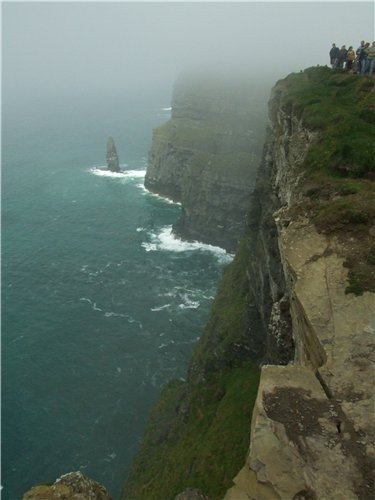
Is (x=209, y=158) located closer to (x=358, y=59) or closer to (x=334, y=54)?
(x=334, y=54)

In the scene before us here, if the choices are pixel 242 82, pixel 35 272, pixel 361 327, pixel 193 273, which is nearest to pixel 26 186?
pixel 35 272

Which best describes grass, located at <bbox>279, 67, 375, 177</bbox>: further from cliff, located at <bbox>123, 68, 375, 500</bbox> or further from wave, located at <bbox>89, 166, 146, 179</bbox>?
wave, located at <bbox>89, 166, 146, 179</bbox>

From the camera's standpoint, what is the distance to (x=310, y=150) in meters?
31.1

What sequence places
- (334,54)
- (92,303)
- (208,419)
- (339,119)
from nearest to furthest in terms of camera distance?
(339,119), (208,419), (334,54), (92,303)

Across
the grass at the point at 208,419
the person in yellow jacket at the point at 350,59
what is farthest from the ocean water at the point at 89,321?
the person in yellow jacket at the point at 350,59

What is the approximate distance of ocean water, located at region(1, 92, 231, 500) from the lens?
5606cm

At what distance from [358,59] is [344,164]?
23810 millimetres

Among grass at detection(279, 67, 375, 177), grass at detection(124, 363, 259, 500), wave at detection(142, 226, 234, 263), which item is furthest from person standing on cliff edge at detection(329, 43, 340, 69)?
wave at detection(142, 226, 234, 263)

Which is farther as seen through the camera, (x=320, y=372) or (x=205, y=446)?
(x=205, y=446)

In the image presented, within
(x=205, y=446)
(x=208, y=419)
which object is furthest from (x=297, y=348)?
(x=208, y=419)

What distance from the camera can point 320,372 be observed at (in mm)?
16188

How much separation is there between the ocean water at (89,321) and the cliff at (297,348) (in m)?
7.44

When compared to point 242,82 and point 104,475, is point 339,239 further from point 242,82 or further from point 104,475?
point 242,82

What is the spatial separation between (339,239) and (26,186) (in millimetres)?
142163
